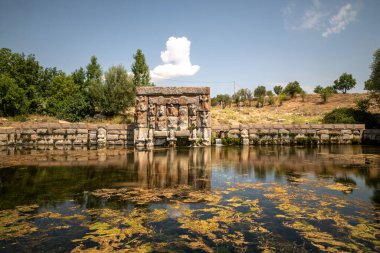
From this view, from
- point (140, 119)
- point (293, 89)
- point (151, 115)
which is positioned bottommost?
point (140, 119)

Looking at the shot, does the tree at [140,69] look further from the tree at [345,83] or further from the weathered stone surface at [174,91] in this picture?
the tree at [345,83]

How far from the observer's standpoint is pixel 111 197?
4.53 metres

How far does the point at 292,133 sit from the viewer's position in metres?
15.0

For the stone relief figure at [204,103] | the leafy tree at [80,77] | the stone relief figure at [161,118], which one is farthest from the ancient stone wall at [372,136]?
the leafy tree at [80,77]

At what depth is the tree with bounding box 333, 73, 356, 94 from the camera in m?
53.0

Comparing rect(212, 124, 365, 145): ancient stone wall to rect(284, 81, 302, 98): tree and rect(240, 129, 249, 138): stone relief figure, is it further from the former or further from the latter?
rect(284, 81, 302, 98): tree

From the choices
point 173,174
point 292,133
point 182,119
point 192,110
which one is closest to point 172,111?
point 182,119

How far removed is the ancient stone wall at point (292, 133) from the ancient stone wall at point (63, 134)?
5712mm

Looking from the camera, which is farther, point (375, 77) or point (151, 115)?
point (375, 77)

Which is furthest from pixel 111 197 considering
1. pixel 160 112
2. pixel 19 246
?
pixel 160 112

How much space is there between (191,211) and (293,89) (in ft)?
169

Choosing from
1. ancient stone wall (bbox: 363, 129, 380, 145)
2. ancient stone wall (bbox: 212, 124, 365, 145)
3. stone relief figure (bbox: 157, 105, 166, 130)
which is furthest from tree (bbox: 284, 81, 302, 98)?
stone relief figure (bbox: 157, 105, 166, 130)

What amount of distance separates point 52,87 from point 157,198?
149ft

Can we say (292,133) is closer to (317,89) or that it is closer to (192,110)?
(192,110)
